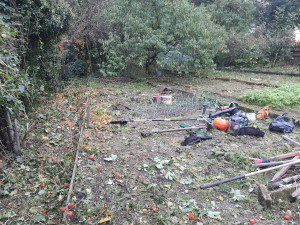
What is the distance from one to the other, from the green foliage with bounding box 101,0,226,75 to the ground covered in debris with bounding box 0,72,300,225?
19.6ft

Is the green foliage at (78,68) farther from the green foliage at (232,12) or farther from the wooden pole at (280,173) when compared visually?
the wooden pole at (280,173)

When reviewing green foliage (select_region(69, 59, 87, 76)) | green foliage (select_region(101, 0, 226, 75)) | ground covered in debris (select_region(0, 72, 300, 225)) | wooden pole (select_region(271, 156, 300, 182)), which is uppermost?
green foliage (select_region(101, 0, 226, 75))

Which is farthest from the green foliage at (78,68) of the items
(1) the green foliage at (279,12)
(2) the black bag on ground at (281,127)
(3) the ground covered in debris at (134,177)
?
(1) the green foliage at (279,12)

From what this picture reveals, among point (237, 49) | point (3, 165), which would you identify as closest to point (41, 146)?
point (3, 165)

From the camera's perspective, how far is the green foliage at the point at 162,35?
1047 centimetres

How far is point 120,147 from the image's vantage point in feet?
13.8

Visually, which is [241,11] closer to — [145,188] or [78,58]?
[78,58]

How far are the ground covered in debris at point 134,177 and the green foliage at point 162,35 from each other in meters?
5.97

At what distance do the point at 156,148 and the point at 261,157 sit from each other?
73.3 inches

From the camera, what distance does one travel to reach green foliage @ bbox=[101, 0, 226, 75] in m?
10.5

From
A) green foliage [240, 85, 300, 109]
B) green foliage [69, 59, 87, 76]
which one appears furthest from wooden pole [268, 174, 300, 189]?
green foliage [69, 59, 87, 76]

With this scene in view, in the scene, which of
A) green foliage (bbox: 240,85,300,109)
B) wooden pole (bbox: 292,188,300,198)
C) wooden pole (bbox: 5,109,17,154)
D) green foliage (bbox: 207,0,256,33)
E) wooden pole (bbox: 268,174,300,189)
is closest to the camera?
wooden pole (bbox: 292,188,300,198)

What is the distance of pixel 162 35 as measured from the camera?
1056cm

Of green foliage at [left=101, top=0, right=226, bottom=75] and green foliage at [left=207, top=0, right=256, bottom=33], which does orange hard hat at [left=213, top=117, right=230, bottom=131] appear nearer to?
green foliage at [left=101, top=0, right=226, bottom=75]
